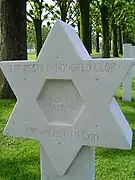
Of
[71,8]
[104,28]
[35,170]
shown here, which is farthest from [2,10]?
[71,8]

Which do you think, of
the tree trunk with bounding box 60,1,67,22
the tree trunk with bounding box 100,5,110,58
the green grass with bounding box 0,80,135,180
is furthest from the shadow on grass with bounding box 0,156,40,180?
the tree trunk with bounding box 60,1,67,22

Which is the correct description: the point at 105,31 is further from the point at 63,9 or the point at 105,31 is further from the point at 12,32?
the point at 12,32

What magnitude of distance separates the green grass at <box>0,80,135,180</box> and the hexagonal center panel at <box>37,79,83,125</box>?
4.91 ft

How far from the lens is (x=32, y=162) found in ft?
14.9

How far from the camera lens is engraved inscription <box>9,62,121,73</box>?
2.59m

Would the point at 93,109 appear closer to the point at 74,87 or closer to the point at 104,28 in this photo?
the point at 74,87

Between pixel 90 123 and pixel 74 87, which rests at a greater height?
pixel 74 87

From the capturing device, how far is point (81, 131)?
273cm

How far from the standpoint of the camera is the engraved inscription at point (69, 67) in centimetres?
259

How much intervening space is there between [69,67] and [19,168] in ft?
6.94

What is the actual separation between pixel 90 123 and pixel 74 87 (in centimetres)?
29

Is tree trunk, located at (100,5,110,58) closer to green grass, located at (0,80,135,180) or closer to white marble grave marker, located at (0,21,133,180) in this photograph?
green grass, located at (0,80,135,180)

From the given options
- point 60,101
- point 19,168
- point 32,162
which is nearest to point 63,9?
point 32,162

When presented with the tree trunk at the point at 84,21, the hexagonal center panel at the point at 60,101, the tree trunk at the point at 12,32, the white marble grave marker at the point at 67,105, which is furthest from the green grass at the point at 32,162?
the tree trunk at the point at 84,21
